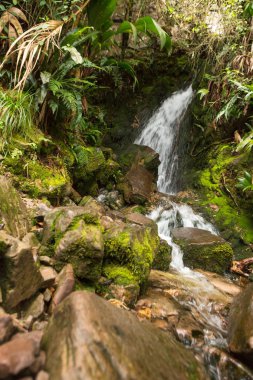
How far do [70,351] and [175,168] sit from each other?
→ 6.55 m

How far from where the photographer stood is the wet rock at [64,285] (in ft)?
7.22

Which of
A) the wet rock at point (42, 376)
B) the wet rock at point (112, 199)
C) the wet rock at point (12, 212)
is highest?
the wet rock at point (12, 212)

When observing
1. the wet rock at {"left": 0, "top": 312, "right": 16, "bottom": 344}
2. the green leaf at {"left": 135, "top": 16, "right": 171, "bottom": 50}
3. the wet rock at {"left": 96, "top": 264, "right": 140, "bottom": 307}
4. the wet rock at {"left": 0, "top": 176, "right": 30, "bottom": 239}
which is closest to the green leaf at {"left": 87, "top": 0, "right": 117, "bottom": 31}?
the green leaf at {"left": 135, "top": 16, "right": 171, "bottom": 50}

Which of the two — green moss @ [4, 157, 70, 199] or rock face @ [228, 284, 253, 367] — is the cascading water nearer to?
rock face @ [228, 284, 253, 367]

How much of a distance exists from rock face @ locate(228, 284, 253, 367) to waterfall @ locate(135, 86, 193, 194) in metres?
4.76

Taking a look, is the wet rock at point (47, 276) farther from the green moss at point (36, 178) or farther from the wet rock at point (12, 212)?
the green moss at point (36, 178)

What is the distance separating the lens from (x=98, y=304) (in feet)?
5.64

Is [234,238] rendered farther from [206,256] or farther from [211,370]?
[211,370]

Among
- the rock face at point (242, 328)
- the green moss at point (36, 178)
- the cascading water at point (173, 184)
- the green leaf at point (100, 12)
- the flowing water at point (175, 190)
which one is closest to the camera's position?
the rock face at point (242, 328)

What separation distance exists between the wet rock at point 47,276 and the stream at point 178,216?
4.02 ft

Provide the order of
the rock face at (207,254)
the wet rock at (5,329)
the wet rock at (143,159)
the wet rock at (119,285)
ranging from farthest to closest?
the wet rock at (143,159) → the rock face at (207,254) → the wet rock at (119,285) → the wet rock at (5,329)

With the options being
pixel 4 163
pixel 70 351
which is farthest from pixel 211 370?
pixel 4 163

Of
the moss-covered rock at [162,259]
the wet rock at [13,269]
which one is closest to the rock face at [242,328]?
the moss-covered rock at [162,259]

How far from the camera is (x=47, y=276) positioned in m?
2.27
